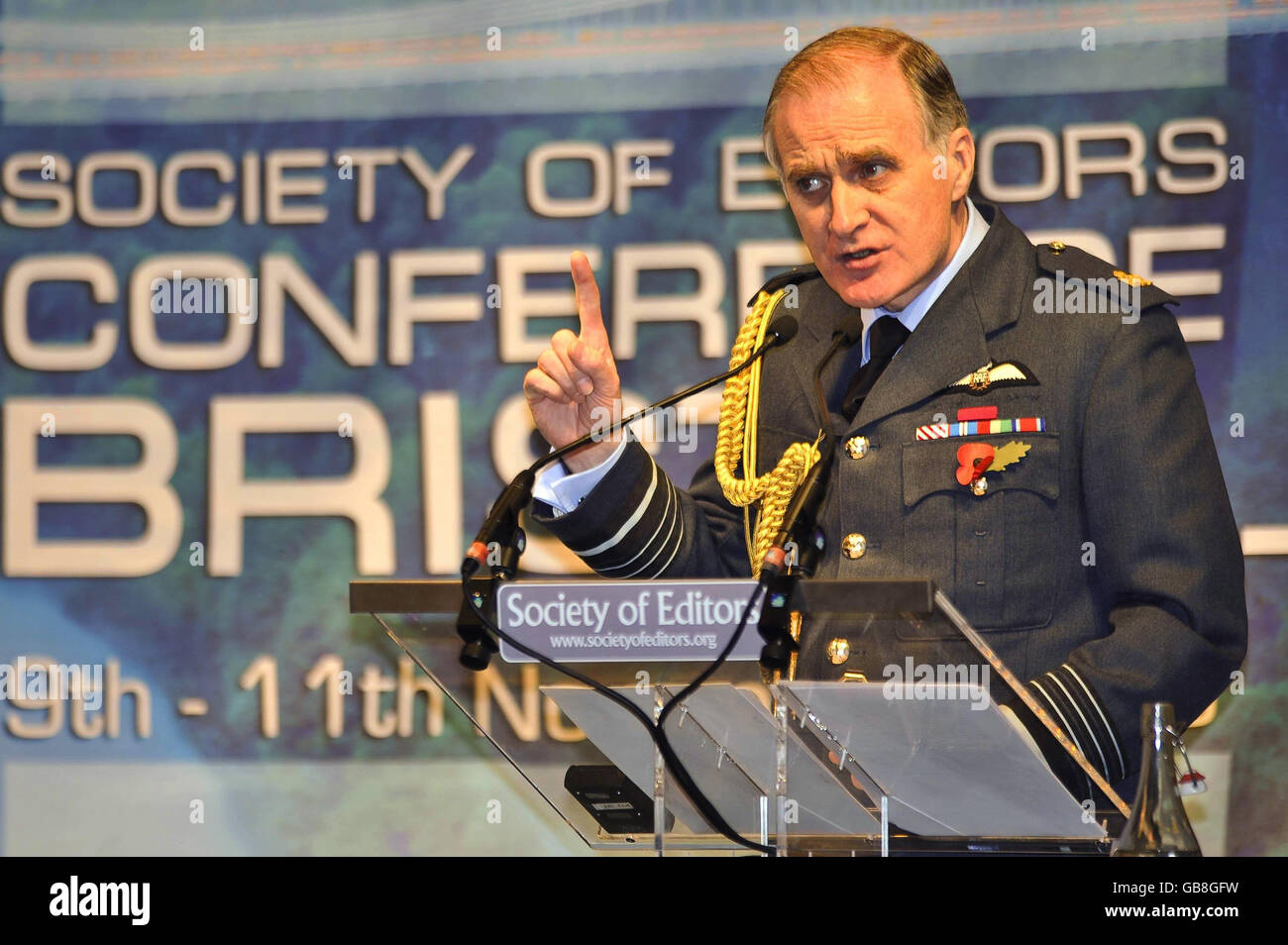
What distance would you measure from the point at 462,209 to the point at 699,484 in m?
1.37

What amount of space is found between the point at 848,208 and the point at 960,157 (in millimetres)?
209

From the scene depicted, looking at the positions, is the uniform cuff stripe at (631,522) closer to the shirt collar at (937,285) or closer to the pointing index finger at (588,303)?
the pointing index finger at (588,303)

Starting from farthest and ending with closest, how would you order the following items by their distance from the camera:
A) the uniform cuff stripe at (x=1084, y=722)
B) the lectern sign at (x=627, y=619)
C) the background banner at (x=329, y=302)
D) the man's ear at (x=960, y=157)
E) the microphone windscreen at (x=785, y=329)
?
1. the background banner at (x=329, y=302)
2. the man's ear at (x=960, y=157)
3. the microphone windscreen at (x=785, y=329)
4. the uniform cuff stripe at (x=1084, y=722)
5. the lectern sign at (x=627, y=619)

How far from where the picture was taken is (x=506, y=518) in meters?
1.48

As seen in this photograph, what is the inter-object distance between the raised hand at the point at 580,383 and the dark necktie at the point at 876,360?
1.04 ft

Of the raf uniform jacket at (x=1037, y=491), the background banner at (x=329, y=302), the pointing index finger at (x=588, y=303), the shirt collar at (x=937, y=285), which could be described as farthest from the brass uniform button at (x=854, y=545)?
the background banner at (x=329, y=302)

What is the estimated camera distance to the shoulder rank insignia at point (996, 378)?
1923 millimetres

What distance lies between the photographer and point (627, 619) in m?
1.34

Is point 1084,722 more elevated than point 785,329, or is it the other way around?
point 785,329

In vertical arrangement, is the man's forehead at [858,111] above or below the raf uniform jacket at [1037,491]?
above

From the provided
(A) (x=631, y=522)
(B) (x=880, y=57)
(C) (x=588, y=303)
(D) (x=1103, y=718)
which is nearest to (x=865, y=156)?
(B) (x=880, y=57)

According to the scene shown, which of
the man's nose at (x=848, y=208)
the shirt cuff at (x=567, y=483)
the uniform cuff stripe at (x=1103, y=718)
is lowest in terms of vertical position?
the uniform cuff stripe at (x=1103, y=718)

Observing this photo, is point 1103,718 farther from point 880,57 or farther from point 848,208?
point 880,57
